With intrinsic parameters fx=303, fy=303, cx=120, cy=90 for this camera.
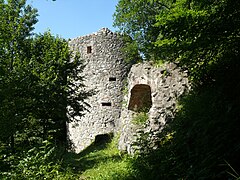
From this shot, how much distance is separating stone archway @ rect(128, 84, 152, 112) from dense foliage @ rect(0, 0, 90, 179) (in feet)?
8.93

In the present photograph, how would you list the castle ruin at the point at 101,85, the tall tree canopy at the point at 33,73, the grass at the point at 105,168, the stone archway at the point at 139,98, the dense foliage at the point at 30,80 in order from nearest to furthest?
the grass at the point at 105,168 < the dense foliage at the point at 30,80 < the tall tree canopy at the point at 33,73 < the stone archway at the point at 139,98 < the castle ruin at the point at 101,85

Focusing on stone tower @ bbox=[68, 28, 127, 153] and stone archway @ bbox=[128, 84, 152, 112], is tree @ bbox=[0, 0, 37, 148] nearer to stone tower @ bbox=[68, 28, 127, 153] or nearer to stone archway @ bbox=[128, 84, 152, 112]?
stone archway @ bbox=[128, 84, 152, 112]

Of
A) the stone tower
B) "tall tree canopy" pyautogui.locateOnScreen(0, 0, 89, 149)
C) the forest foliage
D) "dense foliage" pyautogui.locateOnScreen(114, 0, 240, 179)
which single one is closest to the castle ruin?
the stone tower

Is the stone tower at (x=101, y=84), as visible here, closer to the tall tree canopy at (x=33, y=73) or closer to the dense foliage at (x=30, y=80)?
the tall tree canopy at (x=33, y=73)

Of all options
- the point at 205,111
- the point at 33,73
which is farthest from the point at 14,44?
the point at 205,111

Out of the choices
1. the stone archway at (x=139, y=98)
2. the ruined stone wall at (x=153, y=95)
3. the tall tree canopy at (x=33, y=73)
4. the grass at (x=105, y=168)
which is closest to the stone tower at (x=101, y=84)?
the grass at (x=105, y=168)

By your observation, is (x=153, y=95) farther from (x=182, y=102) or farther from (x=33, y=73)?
(x=33, y=73)

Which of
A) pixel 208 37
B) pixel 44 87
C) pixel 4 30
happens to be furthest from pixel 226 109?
pixel 4 30

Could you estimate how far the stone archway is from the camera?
10375mm

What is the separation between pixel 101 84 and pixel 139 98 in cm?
485

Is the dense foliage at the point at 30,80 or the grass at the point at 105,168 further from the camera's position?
the dense foliage at the point at 30,80

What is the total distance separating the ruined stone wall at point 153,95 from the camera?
7883mm

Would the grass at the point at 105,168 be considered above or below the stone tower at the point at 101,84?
below

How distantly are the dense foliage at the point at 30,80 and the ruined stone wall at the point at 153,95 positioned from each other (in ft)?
7.88
